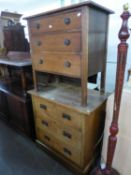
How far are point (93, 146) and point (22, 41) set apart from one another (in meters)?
1.93

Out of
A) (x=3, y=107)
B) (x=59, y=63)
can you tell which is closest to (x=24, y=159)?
(x=3, y=107)

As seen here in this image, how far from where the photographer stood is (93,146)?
5.03ft

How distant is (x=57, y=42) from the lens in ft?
4.14

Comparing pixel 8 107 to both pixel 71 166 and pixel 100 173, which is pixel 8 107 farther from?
pixel 100 173

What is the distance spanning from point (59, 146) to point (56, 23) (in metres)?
1.29

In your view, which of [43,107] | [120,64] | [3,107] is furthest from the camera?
[3,107]

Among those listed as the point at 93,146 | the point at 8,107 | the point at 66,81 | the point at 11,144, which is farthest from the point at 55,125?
the point at 8,107

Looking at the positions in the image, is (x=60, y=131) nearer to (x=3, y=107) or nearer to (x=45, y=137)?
(x=45, y=137)

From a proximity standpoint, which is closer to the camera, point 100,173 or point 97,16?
point 97,16

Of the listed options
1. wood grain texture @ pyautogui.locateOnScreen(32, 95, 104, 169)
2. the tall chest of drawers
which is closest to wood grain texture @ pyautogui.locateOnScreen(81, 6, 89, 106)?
the tall chest of drawers

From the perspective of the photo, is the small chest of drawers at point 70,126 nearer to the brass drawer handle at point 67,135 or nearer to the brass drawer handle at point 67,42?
the brass drawer handle at point 67,135

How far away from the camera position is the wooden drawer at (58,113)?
1314mm

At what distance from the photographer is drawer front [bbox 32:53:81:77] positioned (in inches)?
47.1

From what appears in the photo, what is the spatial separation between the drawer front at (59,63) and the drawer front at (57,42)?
0.18ft
